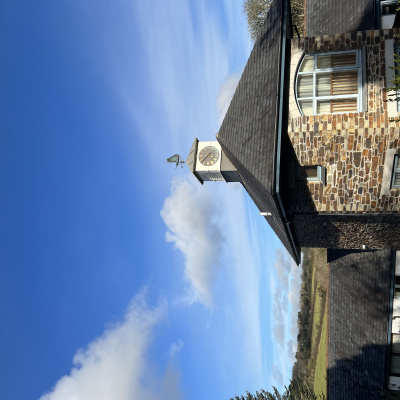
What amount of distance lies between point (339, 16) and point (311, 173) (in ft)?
32.5

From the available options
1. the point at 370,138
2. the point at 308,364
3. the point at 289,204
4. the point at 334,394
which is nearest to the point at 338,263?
the point at 334,394

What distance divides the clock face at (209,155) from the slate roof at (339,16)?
8569 mm

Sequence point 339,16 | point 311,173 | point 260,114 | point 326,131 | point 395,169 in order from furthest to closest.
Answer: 1. point 339,16
2. point 260,114
3. point 311,173
4. point 326,131
5. point 395,169

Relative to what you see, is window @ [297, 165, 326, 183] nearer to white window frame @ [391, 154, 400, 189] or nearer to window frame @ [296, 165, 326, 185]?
window frame @ [296, 165, 326, 185]

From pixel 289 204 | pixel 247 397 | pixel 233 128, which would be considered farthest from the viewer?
pixel 247 397

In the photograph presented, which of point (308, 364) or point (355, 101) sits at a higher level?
point (355, 101)

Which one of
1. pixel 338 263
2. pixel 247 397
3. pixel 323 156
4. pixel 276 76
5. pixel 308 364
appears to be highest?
pixel 276 76

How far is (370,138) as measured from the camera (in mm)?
11891

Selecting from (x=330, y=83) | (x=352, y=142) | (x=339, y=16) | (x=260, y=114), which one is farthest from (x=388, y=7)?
(x=260, y=114)

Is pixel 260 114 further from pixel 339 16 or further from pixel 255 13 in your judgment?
pixel 255 13

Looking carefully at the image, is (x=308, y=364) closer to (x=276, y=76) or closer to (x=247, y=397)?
(x=247, y=397)

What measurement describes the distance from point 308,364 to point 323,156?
4474 cm

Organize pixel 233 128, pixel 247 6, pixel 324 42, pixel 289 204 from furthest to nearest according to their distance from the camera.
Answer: pixel 247 6 < pixel 233 128 < pixel 289 204 < pixel 324 42

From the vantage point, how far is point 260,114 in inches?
527
